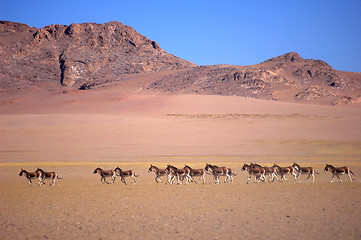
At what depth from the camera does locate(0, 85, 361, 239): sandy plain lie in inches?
378

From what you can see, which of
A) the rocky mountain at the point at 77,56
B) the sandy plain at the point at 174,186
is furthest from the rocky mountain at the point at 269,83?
the sandy plain at the point at 174,186

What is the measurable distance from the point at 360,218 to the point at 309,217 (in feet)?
4.23

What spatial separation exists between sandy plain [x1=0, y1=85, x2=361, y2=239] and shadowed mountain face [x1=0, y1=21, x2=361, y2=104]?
144 feet

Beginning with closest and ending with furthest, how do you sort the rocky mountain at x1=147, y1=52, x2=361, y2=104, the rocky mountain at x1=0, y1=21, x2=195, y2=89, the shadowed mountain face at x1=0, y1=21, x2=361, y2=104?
the rocky mountain at x1=147, y1=52, x2=361, y2=104
the shadowed mountain face at x1=0, y1=21, x2=361, y2=104
the rocky mountain at x1=0, y1=21, x2=195, y2=89

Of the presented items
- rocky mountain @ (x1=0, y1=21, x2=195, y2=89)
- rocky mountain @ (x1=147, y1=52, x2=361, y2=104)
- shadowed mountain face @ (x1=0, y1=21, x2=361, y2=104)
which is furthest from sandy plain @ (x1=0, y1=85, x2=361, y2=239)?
rocky mountain @ (x1=0, y1=21, x2=195, y2=89)

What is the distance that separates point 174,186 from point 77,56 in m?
143

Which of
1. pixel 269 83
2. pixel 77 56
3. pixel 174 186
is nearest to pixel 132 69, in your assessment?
pixel 77 56

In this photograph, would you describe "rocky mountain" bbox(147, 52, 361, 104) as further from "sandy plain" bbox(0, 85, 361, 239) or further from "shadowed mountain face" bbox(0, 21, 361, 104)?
"sandy plain" bbox(0, 85, 361, 239)

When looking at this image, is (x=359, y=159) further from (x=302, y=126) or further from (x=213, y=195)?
(x=302, y=126)

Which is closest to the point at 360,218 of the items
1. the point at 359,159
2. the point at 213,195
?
the point at 213,195

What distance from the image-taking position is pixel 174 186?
17125mm

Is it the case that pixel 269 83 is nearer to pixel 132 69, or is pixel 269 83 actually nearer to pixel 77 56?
pixel 132 69

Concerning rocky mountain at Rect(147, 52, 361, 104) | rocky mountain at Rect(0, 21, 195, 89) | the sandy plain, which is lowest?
the sandy plain

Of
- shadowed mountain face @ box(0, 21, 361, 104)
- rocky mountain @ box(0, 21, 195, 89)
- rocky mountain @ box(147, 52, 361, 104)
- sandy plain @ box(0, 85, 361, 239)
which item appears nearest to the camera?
sandy plain @ box(0, 85, 361, 239)
